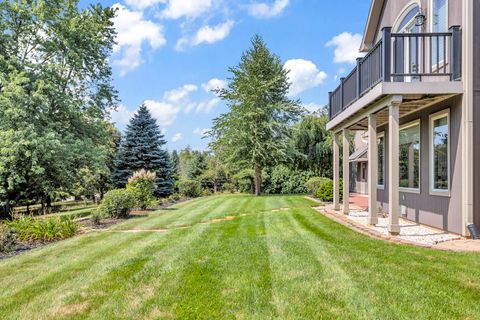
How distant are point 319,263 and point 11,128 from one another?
44.9 feet

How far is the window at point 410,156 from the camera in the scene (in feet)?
28.4

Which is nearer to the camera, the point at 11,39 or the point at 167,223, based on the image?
the point at 167,223

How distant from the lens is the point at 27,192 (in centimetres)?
1583

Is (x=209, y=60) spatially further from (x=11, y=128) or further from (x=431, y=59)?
(x=431, y=59)

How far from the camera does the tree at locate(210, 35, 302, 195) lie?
24.4m

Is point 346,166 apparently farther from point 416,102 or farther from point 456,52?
point 456,52

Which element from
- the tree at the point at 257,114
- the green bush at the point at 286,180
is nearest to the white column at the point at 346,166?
the tree at the point at 257,114

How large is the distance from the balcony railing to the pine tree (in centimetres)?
1914

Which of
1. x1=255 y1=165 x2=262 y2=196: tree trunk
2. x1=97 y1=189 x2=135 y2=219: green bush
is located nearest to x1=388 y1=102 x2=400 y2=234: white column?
x1=97 y1=189 x2=135 y2=219: green bush

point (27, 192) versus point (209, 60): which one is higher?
point (209, 60)

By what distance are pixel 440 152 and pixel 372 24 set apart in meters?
6.76

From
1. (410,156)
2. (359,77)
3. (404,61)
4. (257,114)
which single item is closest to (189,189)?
(257,114)

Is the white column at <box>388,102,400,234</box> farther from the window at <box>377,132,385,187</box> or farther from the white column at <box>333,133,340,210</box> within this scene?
the window at <box>377,132,385,187</box>

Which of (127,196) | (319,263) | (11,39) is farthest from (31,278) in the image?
(11,39)
